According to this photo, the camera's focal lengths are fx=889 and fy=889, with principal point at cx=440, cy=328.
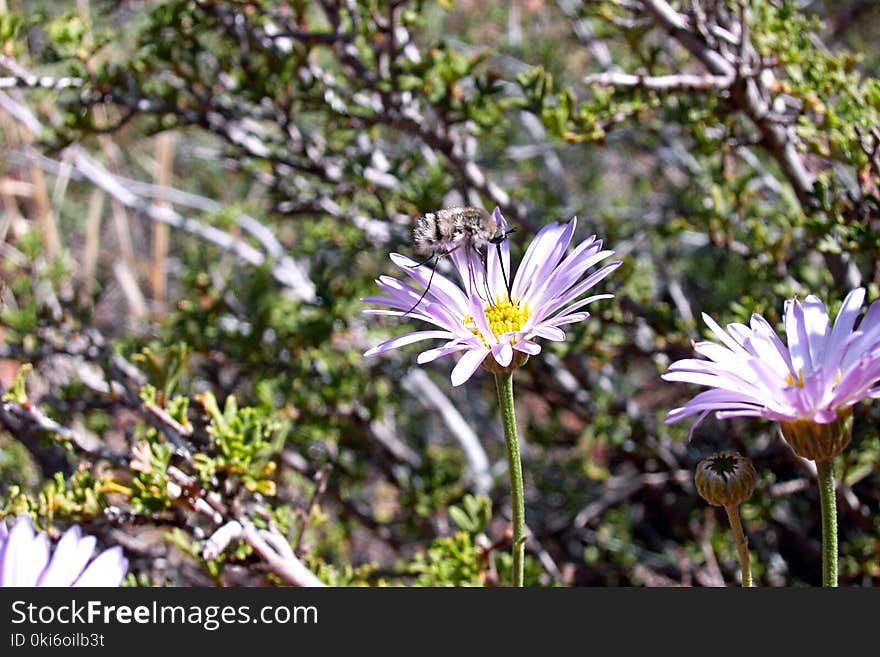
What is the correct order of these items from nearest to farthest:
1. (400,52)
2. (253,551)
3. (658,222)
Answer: (253,551)
(400,52)
(658,222)

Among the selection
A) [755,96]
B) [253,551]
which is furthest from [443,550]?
[755,96]

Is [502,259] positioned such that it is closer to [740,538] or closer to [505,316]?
[505,316]

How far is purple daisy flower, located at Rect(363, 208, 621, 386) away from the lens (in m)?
1.49

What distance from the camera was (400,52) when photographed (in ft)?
8.58

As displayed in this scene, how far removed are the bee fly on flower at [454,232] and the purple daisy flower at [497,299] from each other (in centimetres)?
2

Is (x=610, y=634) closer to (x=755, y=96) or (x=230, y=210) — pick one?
(x=755, y=96)

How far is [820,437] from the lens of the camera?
1388mm

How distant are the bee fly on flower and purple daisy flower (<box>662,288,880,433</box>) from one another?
484 millimetres

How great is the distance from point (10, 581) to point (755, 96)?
2.06 meters

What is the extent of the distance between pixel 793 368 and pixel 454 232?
671 mm

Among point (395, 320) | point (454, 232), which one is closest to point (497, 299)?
point (454, 232)

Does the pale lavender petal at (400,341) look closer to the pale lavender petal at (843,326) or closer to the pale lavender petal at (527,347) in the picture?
the pale lavender petal at (527,347)

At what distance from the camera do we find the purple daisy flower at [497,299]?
58.6 inches

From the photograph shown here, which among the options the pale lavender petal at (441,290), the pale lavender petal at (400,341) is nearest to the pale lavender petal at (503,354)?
the pale lavender petal at (400,341)
